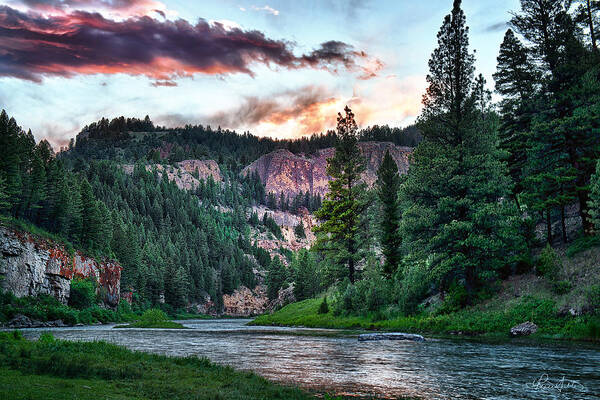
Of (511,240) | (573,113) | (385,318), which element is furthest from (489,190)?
(385,318)

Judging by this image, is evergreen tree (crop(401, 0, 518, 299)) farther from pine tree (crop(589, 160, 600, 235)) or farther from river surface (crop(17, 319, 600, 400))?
river surface (crop(17, 319, 600, 400))

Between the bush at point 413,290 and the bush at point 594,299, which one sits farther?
the bush at point 413,290

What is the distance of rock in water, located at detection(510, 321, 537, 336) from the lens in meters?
26.1

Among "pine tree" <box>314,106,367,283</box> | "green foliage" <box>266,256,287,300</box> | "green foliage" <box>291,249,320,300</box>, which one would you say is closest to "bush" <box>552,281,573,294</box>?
"pine tree" <box>314,106,367,283</box>

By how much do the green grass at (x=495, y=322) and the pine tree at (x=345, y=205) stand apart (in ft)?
32.5

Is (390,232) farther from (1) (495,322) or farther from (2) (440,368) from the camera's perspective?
(2) (440,368)

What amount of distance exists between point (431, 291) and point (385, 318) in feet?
16.8

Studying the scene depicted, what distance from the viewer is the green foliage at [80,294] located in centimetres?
7506

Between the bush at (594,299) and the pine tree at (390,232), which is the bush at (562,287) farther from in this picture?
the pine tree at (390,232)

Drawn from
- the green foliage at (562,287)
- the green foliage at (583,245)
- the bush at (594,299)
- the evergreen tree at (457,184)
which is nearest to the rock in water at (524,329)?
the green foliage at (562,287)

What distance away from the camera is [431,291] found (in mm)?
39812

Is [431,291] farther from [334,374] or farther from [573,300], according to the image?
[334,374]

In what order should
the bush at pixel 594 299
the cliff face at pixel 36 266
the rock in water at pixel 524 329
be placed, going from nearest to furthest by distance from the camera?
the bush at pixel 594 299 → the rock in water at pixel 524 329 → the cliff face at pixel 36 266

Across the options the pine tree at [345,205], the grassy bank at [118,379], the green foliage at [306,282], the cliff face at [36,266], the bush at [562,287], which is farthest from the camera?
the green foliage at [306,282]
